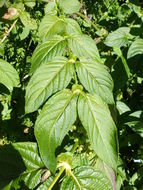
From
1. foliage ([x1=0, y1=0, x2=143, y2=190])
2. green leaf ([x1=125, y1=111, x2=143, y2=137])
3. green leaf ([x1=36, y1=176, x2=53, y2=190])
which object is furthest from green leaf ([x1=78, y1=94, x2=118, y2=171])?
green leaf ([x1=125, y1=111, x2=143, y2=137])

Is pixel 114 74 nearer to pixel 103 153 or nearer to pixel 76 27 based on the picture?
pixel 76 27

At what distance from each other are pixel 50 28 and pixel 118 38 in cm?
53

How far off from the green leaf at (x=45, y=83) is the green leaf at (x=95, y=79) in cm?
4

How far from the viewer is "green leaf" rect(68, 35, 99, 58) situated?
3.46ft

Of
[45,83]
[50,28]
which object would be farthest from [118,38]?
[45,83]

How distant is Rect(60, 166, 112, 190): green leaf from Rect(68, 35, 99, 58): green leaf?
354 mm

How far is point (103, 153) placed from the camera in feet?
2.83

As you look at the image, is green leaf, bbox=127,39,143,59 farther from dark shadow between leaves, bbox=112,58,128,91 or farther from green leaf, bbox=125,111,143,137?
green leaf, bbox=125,111,143,137

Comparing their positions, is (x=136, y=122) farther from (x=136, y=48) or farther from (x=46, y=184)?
(x=46, y=184)

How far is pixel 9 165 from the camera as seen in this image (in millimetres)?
1000

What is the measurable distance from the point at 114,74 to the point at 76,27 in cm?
45

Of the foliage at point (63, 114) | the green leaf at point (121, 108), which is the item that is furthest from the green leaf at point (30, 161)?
the green leaf at point (121, 108)

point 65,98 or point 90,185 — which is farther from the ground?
point 65,98

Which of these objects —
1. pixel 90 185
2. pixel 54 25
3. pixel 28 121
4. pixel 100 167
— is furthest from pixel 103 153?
pixel 28 121
